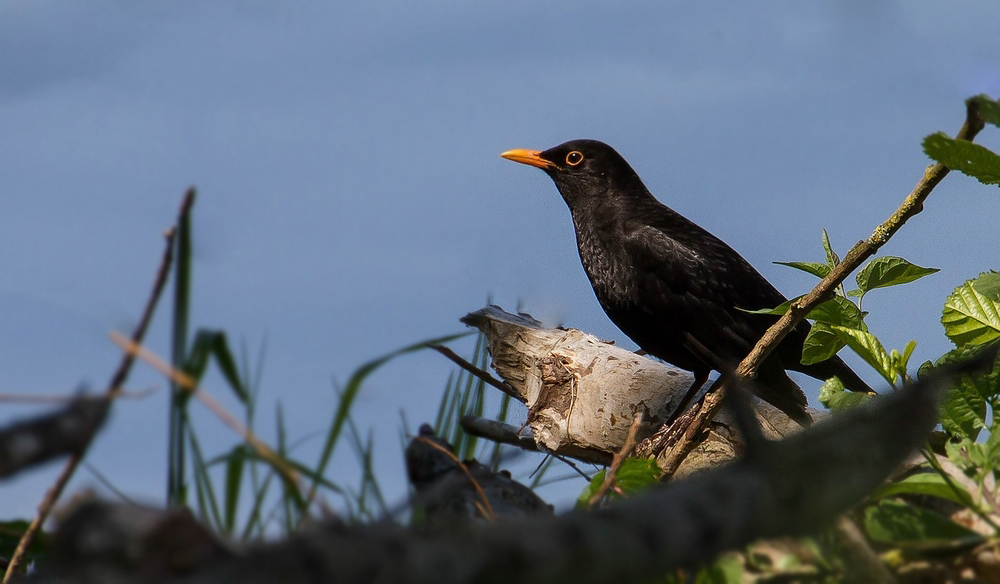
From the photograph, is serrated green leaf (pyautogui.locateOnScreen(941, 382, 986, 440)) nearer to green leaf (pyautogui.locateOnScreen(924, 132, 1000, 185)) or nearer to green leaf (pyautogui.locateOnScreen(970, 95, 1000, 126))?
green leaf (pyautogui.locateOnScreen(924, 132, 1000, 185))

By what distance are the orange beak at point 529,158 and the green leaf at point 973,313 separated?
11.8 feet

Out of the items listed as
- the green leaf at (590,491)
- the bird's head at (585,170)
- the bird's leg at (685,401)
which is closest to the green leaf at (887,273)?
the green leaf at (590,491)

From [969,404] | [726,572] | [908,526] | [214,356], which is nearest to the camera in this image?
[214,356]

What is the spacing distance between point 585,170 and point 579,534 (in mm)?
5011

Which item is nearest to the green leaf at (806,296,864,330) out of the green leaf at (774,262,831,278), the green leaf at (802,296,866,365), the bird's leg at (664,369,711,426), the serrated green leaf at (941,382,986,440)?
the green leaf at (802,296,866,365)

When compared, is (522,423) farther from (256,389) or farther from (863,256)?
(256,389)

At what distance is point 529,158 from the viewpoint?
587 centimetres

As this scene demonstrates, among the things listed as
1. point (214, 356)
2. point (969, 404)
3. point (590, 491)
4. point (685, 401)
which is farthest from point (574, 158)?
point (214, 356)

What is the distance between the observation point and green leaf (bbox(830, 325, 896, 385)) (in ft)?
7.14

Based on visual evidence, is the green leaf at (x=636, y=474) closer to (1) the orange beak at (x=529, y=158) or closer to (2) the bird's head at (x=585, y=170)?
(2) the bird's head at (x=585, y=170)

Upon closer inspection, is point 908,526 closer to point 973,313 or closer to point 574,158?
point 973,313

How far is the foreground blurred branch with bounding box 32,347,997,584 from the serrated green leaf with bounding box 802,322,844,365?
1320 millimetres

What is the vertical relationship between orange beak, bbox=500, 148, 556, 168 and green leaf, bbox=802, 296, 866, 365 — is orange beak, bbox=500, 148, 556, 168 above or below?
above

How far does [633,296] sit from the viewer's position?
4918mm
